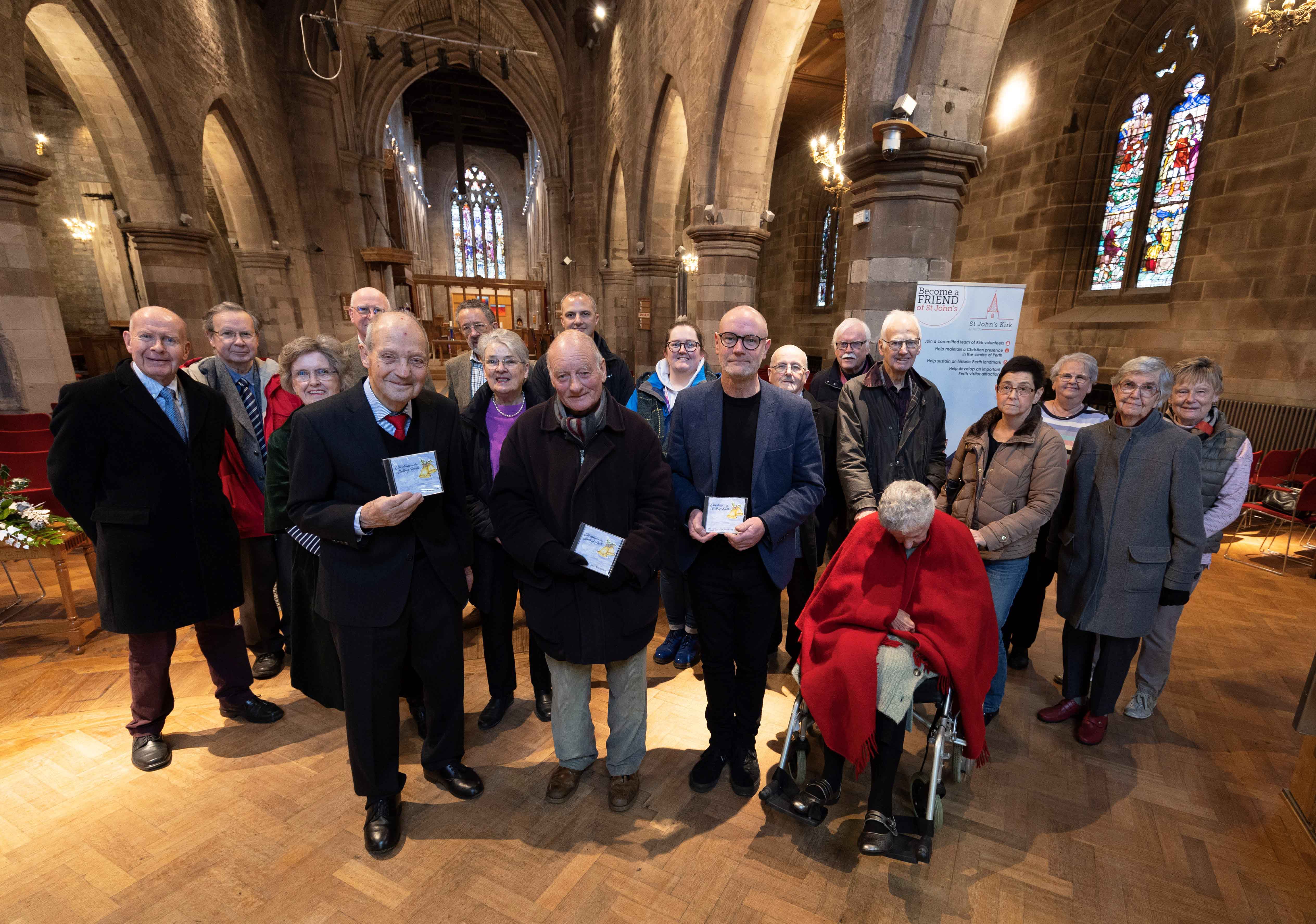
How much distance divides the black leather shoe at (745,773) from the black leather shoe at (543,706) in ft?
3.21

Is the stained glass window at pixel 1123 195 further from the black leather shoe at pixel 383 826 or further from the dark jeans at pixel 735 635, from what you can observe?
the black leather shoe at pixel 383 826

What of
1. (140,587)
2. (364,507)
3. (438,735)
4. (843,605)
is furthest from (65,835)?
(843,605)

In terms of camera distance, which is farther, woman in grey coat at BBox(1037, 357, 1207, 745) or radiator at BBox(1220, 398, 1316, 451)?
radiator at BBox(1220, 398, 1316, 451)

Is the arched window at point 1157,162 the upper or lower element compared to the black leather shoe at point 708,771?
upper

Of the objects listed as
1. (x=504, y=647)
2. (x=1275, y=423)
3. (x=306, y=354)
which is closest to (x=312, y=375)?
(x=306, y=354)

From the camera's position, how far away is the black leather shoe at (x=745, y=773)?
2.31 m

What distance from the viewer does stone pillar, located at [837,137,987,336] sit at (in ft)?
12.6

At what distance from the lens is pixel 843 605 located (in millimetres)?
2111

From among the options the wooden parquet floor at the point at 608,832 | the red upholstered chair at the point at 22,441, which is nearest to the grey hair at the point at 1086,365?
the wooden parquet floor at the point at 608,832

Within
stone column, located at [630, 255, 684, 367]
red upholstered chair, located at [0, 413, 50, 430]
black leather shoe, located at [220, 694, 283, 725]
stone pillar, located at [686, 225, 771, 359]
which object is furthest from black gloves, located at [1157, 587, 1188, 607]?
stone column, located at [630, 255, 684, 367]

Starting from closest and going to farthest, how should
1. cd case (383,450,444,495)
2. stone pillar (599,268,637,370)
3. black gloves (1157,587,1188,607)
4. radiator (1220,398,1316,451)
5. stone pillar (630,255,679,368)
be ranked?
1. cd case (383,450,444,495)
2. black gloves (1157,587,1188,607)
3. radiator (1220,398,1316,451)
4. stone pillar (630,255,679,368)
5. stone pillar (599,268,637,370)

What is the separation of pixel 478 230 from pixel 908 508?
129 ft

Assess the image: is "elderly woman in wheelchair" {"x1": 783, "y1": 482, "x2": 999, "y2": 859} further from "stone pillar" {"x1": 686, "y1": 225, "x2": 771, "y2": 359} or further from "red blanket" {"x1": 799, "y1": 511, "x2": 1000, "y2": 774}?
"stone pillar" {"x1": 686, "y1": 225, "x2": 771, "y2": 359}

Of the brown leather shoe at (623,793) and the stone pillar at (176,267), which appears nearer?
the brown leather shoe at (623,793)
